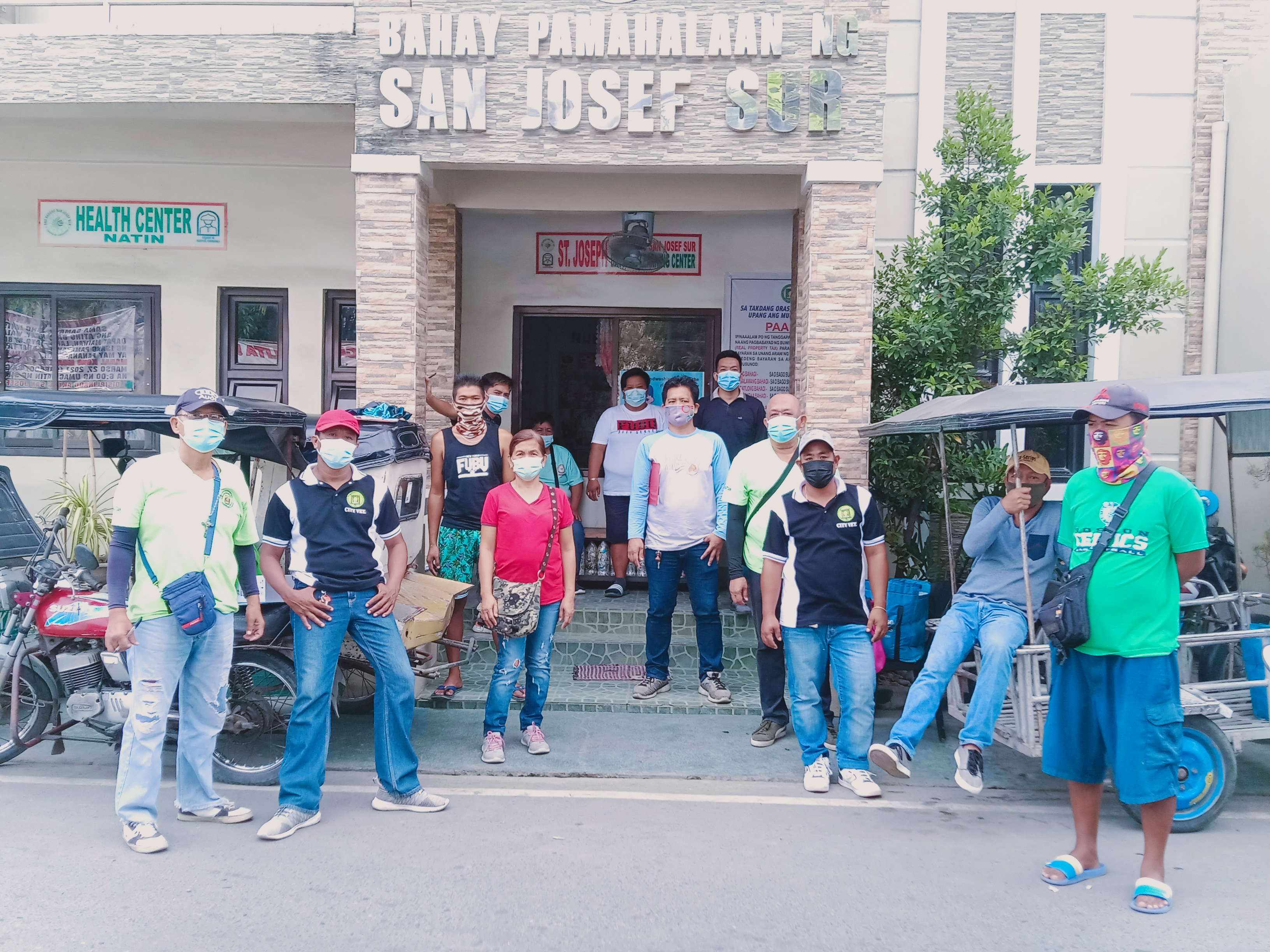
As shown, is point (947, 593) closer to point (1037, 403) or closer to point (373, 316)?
point (1037, 403)

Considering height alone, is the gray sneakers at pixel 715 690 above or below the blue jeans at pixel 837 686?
below

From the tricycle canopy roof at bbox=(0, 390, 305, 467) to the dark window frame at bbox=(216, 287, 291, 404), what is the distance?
3.90 metres

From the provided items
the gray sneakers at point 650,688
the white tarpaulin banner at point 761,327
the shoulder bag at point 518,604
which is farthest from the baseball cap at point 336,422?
the white tarpaulin banner at point 761,327

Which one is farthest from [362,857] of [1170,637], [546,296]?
[546,296]

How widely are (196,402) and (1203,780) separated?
5181mm

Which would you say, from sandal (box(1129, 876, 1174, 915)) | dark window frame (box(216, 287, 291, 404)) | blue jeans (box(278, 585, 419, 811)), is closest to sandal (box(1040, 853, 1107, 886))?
sandal (box(1129, 876, 1174, 915))

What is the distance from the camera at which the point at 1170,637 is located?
387 cm

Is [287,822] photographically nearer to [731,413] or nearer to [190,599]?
[190,599]

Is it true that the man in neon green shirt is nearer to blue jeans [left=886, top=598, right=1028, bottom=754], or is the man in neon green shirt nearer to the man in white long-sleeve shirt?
the man in white long-sleeve shirt

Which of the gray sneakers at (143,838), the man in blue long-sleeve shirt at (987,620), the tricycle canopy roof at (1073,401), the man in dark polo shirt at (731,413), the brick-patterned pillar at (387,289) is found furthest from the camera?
the man in dark polo shirt at (731,413)

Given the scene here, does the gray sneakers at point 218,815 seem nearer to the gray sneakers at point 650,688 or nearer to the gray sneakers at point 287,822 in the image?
the gray sneakers at point 287,822

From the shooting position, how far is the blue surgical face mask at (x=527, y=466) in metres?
5.47

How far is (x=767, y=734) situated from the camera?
5.95 metres

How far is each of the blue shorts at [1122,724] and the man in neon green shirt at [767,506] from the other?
Result: 76.9 inches
